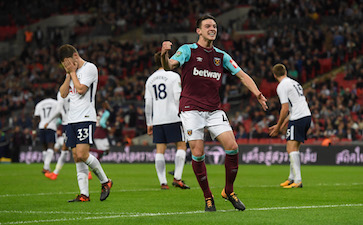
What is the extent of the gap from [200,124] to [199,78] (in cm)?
61

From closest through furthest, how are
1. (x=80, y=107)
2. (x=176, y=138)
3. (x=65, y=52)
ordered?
1. (x=65, y=52)
2. (x=80, y=107)
3. (x=176, y=138)

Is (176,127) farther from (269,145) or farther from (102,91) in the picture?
(102,91)

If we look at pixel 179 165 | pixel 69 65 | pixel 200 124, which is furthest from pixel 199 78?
pixel 179 165

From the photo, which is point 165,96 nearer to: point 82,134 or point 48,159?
point 82,134

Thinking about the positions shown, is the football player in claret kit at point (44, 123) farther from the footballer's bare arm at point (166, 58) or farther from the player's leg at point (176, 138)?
the footballer's bare arm at point (166, 58)

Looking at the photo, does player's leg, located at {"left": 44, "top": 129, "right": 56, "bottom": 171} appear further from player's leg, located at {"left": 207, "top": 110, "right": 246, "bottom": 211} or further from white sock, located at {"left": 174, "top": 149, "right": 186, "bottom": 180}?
player's leg, located at {"left": 207, "top": 110, "right": 246, "bottom": 211}

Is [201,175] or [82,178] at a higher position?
[201,175]

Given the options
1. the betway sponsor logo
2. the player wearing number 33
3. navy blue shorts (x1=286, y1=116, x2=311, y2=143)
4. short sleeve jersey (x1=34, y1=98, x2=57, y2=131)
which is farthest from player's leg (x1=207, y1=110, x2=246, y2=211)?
short sleeve jersey (x1=34, y1=98, x2=57, y2=131)

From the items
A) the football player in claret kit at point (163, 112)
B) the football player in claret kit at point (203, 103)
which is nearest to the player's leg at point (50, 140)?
the football player in claret kit at point (163, 112)

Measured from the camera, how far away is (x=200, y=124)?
29.0ft

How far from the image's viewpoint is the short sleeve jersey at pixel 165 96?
1341cm

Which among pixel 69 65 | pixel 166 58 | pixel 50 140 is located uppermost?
pixel 69 65

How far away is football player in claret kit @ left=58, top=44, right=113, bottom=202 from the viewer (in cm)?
1034

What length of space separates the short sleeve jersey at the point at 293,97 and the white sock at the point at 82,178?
4555mm
